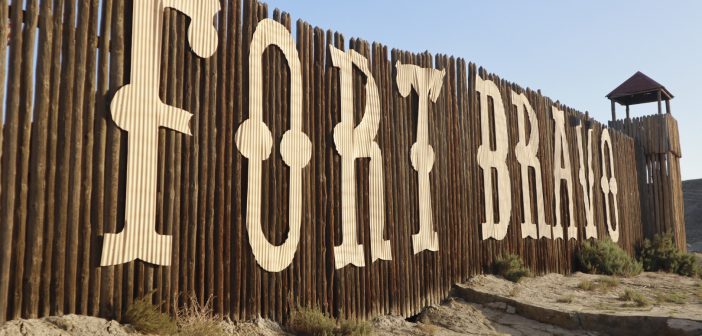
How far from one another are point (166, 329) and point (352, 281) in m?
2.88

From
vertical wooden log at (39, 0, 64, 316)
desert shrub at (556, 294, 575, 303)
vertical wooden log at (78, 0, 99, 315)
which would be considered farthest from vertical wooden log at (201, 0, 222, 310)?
desert shrub at (556, 294, 575, 303)

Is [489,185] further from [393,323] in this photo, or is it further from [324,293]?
[324,293]

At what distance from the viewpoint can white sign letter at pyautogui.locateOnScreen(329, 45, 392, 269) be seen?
780 centimetres

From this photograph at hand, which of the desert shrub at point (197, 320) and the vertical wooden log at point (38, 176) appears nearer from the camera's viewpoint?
the vertical wooden log at point (38, 176)

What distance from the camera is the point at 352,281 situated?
25.4 ft

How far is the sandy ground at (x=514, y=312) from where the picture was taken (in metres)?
6.51

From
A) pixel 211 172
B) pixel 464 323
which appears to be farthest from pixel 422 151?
pixel 211 172

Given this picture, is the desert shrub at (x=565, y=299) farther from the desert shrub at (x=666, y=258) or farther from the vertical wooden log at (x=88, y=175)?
the vertical wooden log at (x=88, y=175)

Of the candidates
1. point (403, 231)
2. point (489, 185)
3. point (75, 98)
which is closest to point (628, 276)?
point (489, 185)

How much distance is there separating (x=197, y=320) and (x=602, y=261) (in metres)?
10.5

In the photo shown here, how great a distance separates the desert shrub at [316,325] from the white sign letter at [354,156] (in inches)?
33.0

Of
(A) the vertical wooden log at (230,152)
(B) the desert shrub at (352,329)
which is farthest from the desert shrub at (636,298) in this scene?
(A) the vertical wooden log at (230,152)

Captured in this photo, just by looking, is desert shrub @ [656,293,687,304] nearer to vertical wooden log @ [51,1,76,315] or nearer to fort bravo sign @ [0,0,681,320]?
fort bravo sign @ [0,0,681,320]

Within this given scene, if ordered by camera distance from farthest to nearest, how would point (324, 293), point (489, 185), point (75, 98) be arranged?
point (489, 185), point (324, 293), point (75, 98)
